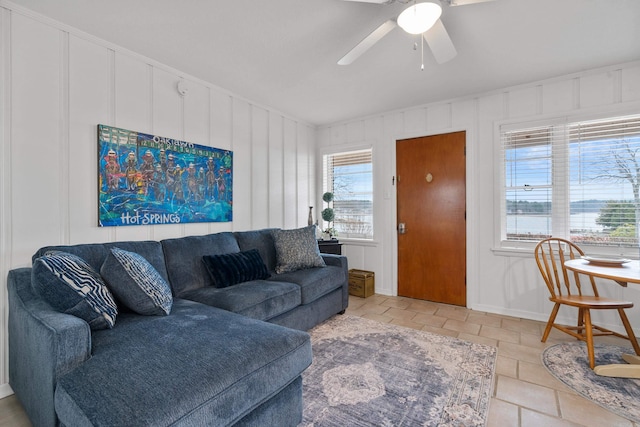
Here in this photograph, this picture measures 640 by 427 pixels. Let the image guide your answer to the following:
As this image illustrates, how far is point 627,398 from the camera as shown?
1822 mm

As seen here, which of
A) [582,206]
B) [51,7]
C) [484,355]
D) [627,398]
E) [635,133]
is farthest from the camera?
[582,206]

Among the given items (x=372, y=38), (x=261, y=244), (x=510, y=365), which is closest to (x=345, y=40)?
(x=372, y=38)

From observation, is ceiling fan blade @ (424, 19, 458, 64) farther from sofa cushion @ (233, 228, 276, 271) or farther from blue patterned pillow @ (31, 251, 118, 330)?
blue patterned pillow @ (31, 251, 118, 330)

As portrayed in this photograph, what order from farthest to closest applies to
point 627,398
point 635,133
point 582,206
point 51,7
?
point 582,206 < point 635,133 < point 51,7 < point 627,398

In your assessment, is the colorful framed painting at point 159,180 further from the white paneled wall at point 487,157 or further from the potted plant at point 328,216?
the white paneled wall at point 487,157

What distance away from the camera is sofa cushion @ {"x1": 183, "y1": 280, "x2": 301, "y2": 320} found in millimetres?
2197

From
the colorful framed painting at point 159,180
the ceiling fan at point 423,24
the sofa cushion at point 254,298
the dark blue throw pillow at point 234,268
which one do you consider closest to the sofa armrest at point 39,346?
the colorful framed painting at point 159,180

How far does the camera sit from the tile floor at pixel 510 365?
5.47 feet

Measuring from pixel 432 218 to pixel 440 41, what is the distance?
228 centimetres

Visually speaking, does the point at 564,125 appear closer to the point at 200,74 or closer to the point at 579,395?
the point at 579,395

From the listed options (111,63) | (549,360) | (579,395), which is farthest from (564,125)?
(111,63)

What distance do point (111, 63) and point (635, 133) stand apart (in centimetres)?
463

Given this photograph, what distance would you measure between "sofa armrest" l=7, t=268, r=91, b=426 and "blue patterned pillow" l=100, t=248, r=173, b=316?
0.32 meters

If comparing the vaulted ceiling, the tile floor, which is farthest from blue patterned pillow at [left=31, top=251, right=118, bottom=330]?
the vaulted ceiling
